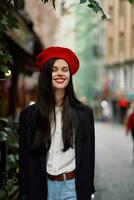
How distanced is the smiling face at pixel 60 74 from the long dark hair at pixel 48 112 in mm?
29

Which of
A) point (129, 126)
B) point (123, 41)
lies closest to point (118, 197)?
point (129, 126)

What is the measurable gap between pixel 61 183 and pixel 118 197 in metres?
6.39

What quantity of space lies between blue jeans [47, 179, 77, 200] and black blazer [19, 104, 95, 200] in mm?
35

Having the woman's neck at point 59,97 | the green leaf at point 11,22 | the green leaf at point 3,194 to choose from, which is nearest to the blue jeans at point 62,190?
the woman's neck at point 59,97

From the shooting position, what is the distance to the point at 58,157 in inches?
170

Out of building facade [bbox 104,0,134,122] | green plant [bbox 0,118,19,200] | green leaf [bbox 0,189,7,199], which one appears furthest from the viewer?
building facade [bbox 104,0,134,122]

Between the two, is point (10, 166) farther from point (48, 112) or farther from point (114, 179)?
point (114, 179)

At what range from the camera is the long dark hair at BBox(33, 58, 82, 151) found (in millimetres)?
4340

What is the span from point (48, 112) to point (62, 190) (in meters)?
0.56

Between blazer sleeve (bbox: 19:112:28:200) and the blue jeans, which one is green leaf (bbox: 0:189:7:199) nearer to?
blazer sleeve (bbox: 19:112:28:200)

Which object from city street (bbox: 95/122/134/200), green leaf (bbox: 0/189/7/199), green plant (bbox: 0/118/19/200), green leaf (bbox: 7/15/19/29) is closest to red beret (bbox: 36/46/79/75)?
green leaf (bbox: 7/15/19/29)

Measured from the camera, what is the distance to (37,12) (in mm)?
26469

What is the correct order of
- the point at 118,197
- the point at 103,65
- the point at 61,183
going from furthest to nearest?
the point at 103,65 < the point at 118,197 < the point at 61,183

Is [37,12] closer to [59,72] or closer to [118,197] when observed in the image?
[118,197]
